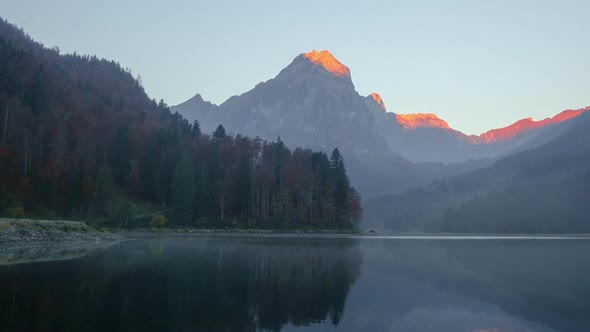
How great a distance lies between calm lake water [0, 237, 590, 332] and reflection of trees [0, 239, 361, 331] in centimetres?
6

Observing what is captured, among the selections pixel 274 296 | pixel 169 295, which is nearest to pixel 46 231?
pixel 169 295

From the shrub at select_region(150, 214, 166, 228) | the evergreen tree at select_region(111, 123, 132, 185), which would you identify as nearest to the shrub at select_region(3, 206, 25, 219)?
the shrub at select_region(150, 214, 166, 228)

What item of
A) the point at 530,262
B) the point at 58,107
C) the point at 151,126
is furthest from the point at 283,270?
the point at 151,126

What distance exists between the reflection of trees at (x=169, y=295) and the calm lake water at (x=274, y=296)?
0.06 meters

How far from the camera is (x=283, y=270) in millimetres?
37875

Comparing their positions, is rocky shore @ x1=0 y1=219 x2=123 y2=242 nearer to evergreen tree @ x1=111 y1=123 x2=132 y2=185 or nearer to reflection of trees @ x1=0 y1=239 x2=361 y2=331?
reflection of trees @ x1=0 y1=239 x2=361 y2=331

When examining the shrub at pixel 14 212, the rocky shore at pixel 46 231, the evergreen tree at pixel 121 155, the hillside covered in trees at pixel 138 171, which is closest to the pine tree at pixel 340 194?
the hillside covered in trees at pixel 138 171

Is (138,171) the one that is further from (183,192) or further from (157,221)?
(157,221)

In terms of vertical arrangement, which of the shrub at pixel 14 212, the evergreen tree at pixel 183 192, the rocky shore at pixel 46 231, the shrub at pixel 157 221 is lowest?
the rocky shore at pixel 46 231

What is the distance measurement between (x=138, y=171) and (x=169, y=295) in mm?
101782

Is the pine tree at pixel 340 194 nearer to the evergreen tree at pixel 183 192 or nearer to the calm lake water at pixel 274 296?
the evergreen tree at pixel 183 192

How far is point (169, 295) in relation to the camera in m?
25.0

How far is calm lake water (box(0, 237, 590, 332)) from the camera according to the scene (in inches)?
789

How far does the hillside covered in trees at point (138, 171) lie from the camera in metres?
94.5
